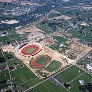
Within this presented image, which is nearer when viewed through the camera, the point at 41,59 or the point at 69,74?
the point at 69,74

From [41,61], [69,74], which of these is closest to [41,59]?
[41,61]

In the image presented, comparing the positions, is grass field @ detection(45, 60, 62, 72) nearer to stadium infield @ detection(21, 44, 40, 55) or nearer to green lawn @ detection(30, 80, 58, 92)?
green lawn @ detection(30, 80, 58, 92)

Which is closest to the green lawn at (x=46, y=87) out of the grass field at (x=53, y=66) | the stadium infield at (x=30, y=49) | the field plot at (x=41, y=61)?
the grass field at (x=53, y=66)

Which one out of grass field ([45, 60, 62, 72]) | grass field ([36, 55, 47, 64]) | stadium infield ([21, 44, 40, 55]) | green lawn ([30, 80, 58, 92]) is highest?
stadium infield ([21, 44, 40, 55])

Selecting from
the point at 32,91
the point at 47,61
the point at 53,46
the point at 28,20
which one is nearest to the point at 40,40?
the point at 53,46

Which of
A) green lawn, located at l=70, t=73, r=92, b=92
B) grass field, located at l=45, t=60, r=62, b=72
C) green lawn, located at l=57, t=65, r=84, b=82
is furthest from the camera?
grass field, located at l=45, t=60, r=62, b=72

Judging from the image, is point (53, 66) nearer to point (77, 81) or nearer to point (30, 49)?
point (77, 81)

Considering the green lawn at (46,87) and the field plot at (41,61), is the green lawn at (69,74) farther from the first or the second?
the field plot at (41,61)

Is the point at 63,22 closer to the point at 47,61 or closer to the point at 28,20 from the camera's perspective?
the point at 28,20

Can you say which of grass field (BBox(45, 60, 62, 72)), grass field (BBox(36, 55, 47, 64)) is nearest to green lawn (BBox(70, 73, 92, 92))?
grass field (BBox(45, 60, 62, 72))
